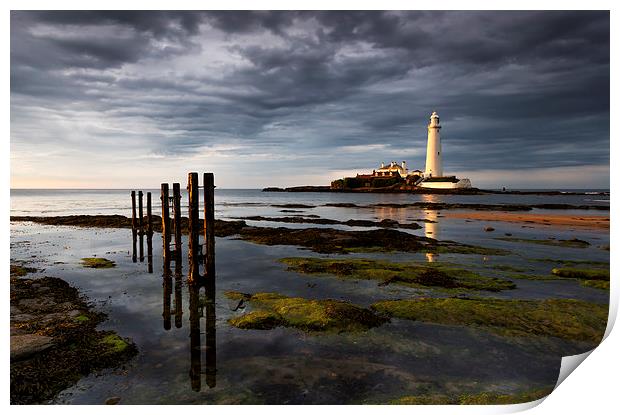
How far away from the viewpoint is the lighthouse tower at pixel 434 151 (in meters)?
101

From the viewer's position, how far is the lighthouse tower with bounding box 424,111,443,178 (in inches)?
3962

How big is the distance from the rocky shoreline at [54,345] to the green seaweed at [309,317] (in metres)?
3.01

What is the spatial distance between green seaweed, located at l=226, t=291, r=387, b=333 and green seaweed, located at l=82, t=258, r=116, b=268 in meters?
8.93

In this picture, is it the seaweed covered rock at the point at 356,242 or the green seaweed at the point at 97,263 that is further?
the seaweed covered rock at the point at 356,242

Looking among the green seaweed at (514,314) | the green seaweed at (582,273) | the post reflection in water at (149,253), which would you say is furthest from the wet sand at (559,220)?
the post reflection in water at (149,253)

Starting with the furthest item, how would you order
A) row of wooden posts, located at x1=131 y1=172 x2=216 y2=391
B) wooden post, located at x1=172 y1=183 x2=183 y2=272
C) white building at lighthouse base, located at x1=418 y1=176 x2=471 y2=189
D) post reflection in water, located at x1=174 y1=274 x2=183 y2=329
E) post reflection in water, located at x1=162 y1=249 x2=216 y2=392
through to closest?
white building at lighthouse base, located at x1=418 y1=176 x2=471 y2=189
wooden post, located at x1=172 y1=183 x2=183 y2=272
post reflection in water, located at x1=174 y1=274 x2=183 y2=329
row of wooden posts, located at x1=131 y1=172 x2=216 y2=391
post reflection in water, located at x1=162 y1=249 x2=216 y2=392

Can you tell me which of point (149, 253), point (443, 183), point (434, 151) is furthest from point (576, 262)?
→ point (443, 183)

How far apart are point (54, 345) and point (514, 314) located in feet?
37.4

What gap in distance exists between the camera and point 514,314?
33.1ft

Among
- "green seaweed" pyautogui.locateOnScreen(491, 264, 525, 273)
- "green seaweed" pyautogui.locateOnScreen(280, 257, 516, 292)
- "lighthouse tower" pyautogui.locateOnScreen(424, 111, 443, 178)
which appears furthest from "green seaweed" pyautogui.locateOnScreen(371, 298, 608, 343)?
"lighthouse tower" pyautogui.locateOnScreen(424, 111, 443, 178)

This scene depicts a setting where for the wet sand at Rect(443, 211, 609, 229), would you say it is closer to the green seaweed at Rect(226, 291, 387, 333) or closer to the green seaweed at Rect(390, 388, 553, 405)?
the green seaweed at Rect(226, 291, 387, 333)

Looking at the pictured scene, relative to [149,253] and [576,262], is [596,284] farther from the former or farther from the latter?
[149,253]

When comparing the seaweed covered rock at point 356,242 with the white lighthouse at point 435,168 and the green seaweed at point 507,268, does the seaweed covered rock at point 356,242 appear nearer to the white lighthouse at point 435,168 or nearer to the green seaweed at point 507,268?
the green seaweed at point 507,268

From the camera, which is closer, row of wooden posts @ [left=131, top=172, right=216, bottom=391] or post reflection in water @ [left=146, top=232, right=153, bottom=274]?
row of wooden posts @ [left=131, top=172, right=216, bottom=391]
